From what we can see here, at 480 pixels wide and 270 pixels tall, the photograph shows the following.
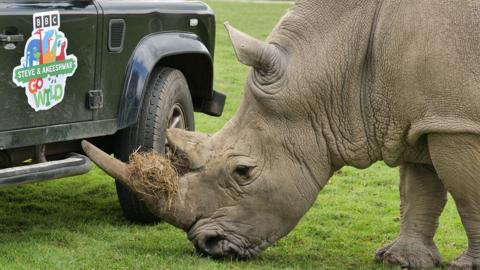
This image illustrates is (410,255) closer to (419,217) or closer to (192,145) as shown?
(419,217)

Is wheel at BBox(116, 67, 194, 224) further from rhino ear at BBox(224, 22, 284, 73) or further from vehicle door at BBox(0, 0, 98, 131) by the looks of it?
rhino ear at BBox(224, 22, 284, 73)

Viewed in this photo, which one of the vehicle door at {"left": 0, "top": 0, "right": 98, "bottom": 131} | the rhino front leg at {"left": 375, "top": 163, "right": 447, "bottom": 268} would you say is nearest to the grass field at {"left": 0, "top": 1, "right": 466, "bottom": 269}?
the rhino front leg at {"left": 375, "top": 163, "right": 447, "bottom": 268}

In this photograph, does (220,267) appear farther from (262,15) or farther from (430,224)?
(262,15)

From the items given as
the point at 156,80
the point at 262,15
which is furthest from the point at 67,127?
the point at 262,15

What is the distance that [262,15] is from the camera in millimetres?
31250

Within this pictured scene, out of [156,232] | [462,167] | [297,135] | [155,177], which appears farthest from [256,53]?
[156,232]

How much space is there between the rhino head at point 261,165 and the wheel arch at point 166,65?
1.21m

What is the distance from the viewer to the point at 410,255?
25.5 ft

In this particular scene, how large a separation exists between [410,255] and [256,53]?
1.77 metres

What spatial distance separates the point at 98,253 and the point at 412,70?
93.3 inches

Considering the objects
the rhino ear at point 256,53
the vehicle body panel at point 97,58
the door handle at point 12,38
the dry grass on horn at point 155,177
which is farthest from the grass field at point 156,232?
the door handle at point 12,38

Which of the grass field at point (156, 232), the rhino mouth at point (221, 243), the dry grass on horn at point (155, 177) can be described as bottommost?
the grass field at point (156, 232)

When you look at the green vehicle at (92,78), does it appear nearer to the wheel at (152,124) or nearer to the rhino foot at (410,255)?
the wheel at (152,124)

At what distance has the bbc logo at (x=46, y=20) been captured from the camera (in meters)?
7.60
